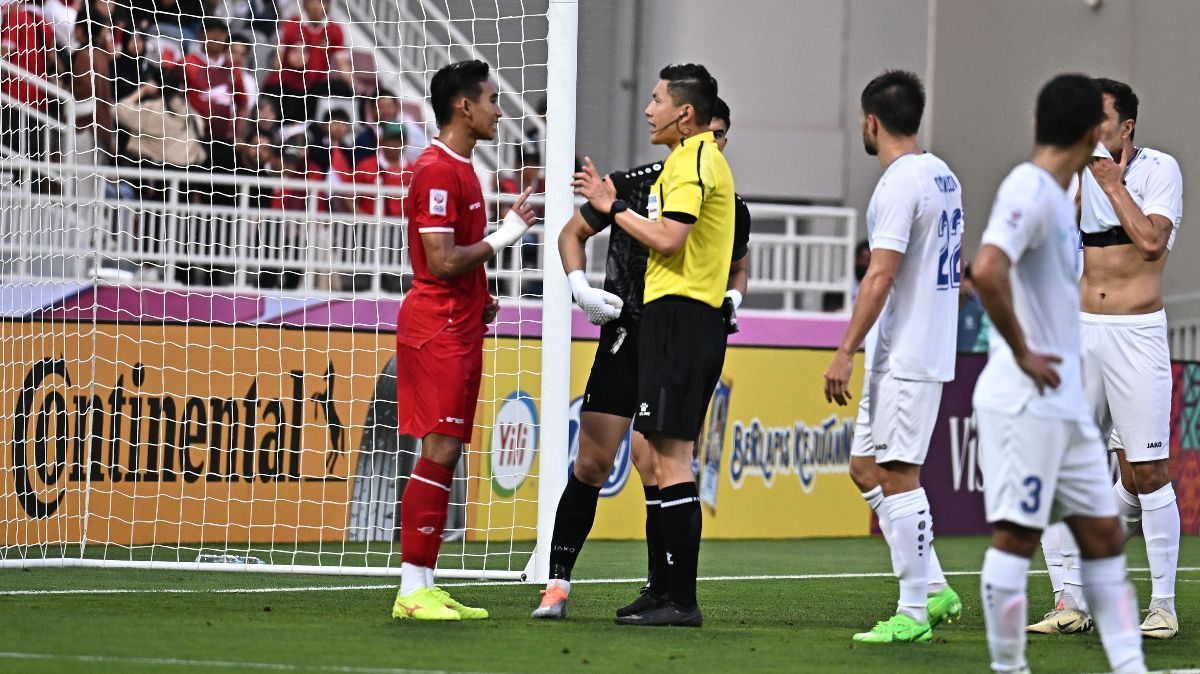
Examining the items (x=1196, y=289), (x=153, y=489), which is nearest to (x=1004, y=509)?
(x=153, y=489)

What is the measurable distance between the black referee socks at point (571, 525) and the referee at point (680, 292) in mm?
398

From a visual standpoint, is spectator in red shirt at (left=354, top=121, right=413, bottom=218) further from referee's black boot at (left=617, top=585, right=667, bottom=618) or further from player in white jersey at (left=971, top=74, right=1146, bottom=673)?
player in white jersey at (left=971, top=74, right=1146, bottom=673)

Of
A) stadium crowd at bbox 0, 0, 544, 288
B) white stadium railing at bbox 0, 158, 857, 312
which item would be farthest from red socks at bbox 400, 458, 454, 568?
stadium crowd at bbox 0, 0, 544, 288

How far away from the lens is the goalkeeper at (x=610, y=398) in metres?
6.71

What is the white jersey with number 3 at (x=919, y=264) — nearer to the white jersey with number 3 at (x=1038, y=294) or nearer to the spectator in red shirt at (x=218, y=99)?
the white jersey with number 3 at (x=1038, y=294)

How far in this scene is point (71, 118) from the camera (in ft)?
37.0

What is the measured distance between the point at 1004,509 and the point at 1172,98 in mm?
13809

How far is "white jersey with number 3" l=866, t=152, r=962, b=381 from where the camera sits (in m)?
6.00

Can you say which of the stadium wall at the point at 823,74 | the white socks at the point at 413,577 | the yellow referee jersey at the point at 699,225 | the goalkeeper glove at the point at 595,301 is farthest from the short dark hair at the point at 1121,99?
the stadium wall at the point at 823,74

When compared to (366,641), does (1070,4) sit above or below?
above

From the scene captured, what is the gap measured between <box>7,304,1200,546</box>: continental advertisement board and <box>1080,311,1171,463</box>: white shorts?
382cm

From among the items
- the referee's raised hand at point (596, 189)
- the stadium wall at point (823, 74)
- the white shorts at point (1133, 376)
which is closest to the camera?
the referee's raised hand at point (596, 189)

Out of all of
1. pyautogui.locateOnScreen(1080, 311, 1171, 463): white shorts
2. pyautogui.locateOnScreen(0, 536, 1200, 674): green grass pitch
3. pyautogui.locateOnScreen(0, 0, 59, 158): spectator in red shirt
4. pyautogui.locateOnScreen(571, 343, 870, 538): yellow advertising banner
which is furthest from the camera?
pyautogui.locateOnScreen(571, 343, 870, 538): yellow advertising banner

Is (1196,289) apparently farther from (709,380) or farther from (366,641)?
(366,641)
